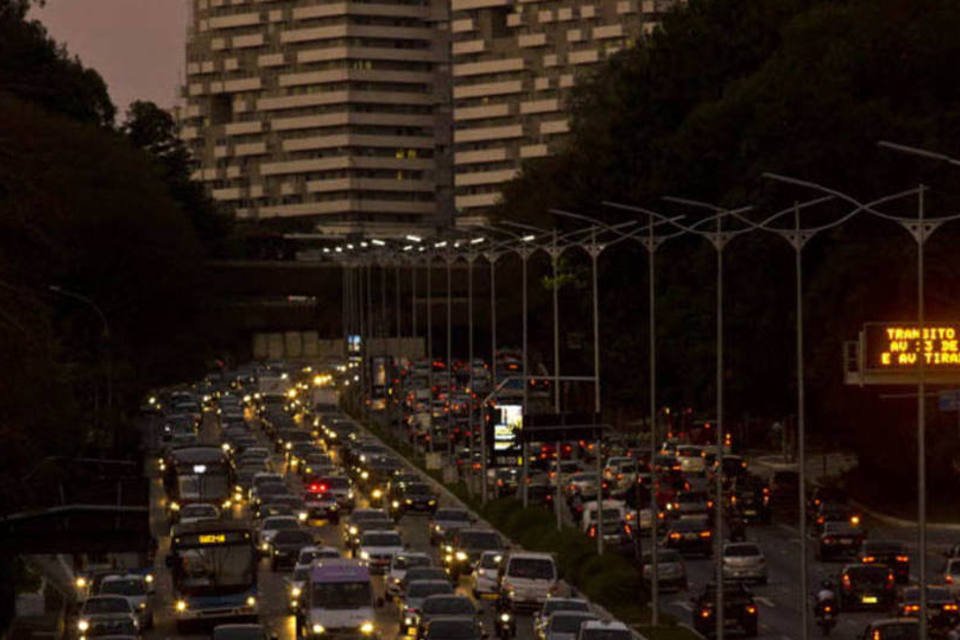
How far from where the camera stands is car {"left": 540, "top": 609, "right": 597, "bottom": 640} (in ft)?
181

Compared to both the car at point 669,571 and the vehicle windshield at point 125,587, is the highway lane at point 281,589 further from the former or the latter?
the car at point 669,571

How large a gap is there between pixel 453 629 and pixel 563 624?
2.82 metres

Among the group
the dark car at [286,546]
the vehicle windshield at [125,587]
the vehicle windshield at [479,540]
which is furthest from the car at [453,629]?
the dark car at [286,546]

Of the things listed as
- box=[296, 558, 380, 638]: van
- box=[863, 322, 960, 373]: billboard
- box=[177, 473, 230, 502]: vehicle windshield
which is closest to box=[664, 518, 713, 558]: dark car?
box=[863, 322, 960, 373]: billboard

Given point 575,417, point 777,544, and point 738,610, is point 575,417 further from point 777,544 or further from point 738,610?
point 738,610

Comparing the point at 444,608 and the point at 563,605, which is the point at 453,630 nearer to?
the point at 444,608

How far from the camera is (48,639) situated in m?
62.7

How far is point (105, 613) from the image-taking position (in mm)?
60188

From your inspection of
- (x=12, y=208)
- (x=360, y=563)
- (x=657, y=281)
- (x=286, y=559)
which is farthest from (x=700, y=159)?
(x=12, y=208)

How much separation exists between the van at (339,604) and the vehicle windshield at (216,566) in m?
4.23

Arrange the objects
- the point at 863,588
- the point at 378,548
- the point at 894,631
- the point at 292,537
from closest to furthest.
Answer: the point at 894,631
the point at 863,588
the point at 378,548
the point at 292,537

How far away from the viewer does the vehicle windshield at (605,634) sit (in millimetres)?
51156

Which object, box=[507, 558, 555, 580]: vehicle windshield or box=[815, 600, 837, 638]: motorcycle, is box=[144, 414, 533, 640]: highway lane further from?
box=[815, 600, 837, 638]: motorcycle

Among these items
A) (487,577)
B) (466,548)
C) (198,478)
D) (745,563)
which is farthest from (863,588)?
(198,478)
